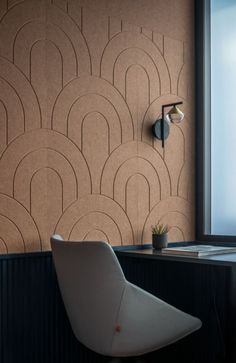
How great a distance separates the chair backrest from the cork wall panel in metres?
0.36

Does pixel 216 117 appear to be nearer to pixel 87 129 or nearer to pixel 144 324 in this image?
pixel 87 129

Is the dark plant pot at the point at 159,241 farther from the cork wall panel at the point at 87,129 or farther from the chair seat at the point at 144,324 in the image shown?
the chair seat at the point at 144,324

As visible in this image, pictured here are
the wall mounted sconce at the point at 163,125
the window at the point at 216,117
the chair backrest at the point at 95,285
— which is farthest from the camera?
the window at the point at 216,117

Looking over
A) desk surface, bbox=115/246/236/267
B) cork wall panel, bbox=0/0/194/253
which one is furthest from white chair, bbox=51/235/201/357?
cork wall panel, bbox=0/0/194/253

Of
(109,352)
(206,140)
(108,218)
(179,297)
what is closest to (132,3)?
(206,140)

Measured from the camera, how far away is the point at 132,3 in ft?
10.0

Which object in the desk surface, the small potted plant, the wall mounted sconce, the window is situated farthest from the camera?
the window

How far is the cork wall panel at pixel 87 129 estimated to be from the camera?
250 centimetres

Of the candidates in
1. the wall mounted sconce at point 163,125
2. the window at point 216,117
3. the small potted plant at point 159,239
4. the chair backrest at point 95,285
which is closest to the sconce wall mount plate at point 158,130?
the wall mounted sconce at point 163,125

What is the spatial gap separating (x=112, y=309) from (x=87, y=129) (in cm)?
103

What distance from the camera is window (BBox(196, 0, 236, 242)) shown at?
326 centimetres

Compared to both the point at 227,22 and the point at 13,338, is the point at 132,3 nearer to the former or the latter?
the point at 227,22

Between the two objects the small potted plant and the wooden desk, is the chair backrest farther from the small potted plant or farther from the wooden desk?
the small potted plant

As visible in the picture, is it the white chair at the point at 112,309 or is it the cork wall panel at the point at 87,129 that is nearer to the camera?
the white chair at the point at 112,309
